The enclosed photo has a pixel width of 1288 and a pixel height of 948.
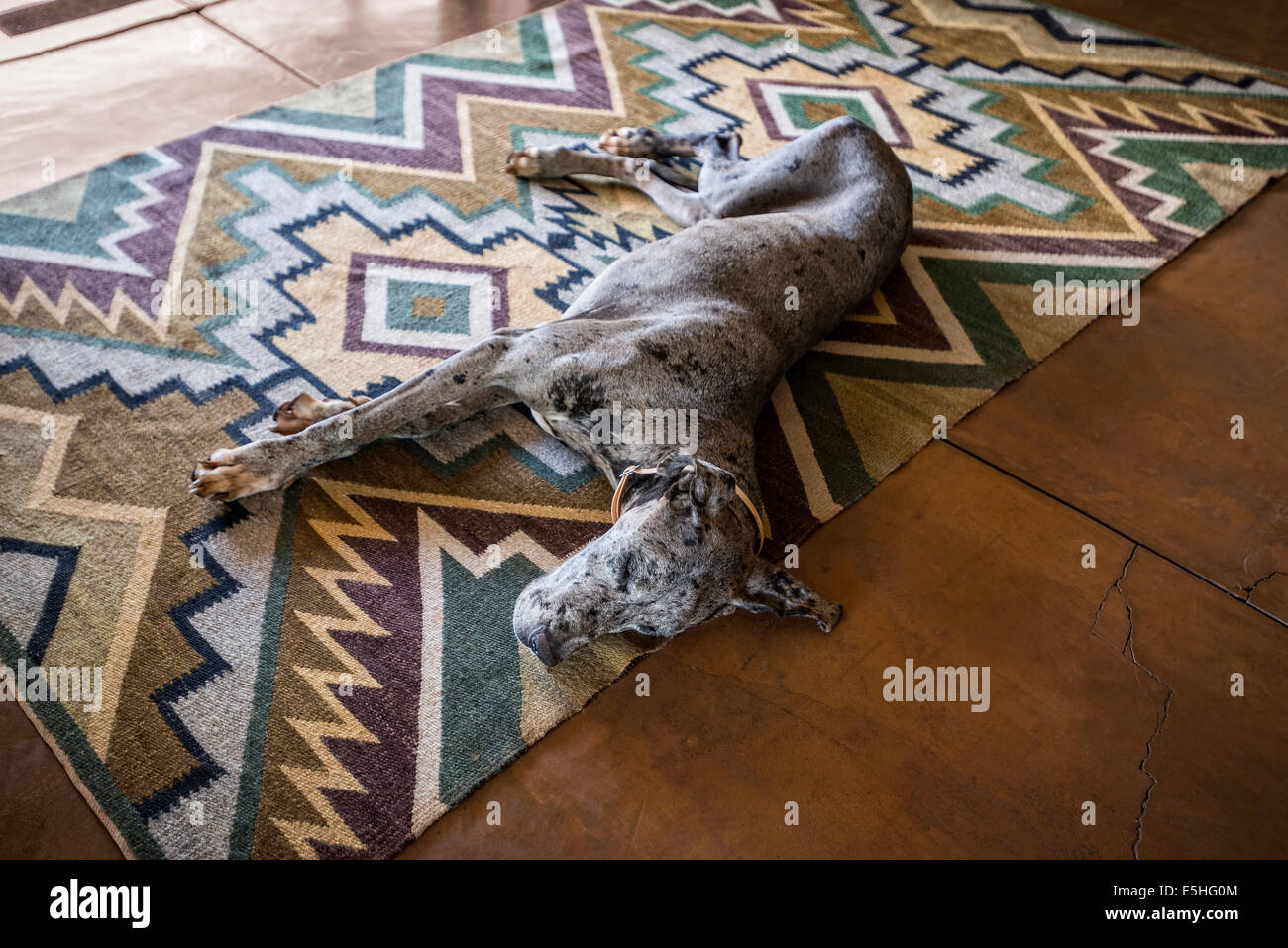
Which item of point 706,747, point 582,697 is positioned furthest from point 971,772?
point 582,697

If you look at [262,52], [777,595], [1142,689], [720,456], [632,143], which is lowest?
[1142,689]

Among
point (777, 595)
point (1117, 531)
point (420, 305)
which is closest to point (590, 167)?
point (420, 305)

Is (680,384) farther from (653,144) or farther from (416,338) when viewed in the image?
(653,144)

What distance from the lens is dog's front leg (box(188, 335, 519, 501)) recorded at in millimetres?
2221

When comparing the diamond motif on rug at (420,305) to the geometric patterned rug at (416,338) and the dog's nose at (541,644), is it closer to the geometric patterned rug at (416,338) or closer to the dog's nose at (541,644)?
the geometric patterned rug at (416,338)

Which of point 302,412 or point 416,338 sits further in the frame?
point 416,338

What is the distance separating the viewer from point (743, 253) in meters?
2.51

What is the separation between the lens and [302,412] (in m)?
2.37

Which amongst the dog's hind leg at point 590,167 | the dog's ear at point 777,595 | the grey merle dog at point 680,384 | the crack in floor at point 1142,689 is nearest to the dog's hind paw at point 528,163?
the dog's hind leg at point 590,167

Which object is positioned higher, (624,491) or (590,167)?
(590,167)

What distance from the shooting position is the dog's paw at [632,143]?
3424mm

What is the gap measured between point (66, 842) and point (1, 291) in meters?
1.72

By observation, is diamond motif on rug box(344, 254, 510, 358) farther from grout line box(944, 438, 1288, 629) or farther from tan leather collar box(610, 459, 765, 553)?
grout line box(944, 438, 1288, 629)

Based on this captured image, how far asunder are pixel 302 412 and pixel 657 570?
43.0 inches
